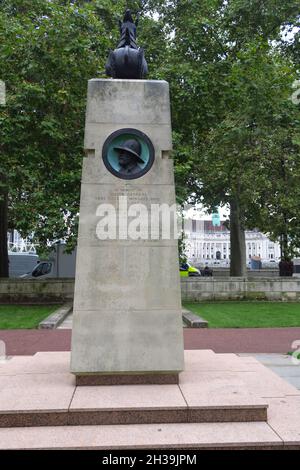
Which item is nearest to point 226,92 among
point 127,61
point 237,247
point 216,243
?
point 237,247

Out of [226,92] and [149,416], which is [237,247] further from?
[149,416]

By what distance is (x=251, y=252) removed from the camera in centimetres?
11394

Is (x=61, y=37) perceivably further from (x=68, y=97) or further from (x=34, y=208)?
(x=34, y=208)

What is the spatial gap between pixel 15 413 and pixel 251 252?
112 meters

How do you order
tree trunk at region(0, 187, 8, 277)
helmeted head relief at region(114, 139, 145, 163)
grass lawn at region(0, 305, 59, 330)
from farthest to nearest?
tree trunk at region(0, 187, 8, 277) < grass lawn at region(0, 305, 59, 330) < helmeted head relief at region(114, 139, 145, 163)

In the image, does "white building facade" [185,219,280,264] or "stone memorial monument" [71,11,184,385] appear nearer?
"stone memorial monument" [71,11,184,385]

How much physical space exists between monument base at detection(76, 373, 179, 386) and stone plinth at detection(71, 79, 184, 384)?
0.5 inches

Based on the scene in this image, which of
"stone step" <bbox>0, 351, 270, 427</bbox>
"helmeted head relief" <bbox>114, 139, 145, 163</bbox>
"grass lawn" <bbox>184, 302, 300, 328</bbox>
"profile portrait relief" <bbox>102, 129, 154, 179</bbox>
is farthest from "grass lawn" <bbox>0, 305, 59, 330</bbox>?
"helmeted head relief" <bbox>114, 139, 145, 163</bbox>

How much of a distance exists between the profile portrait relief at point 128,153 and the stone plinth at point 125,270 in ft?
0.25

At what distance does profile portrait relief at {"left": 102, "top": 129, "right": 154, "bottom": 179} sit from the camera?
6.54m

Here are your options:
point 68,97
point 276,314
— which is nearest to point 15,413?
point 276,314

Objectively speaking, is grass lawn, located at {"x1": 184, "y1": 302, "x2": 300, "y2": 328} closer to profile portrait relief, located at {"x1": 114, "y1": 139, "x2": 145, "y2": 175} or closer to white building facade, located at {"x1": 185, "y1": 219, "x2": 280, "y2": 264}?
profile portrait relief, located at {"x1": 114, "y1": 139, "x2": 145, "y2": 175}

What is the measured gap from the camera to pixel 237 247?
24.0 metres
